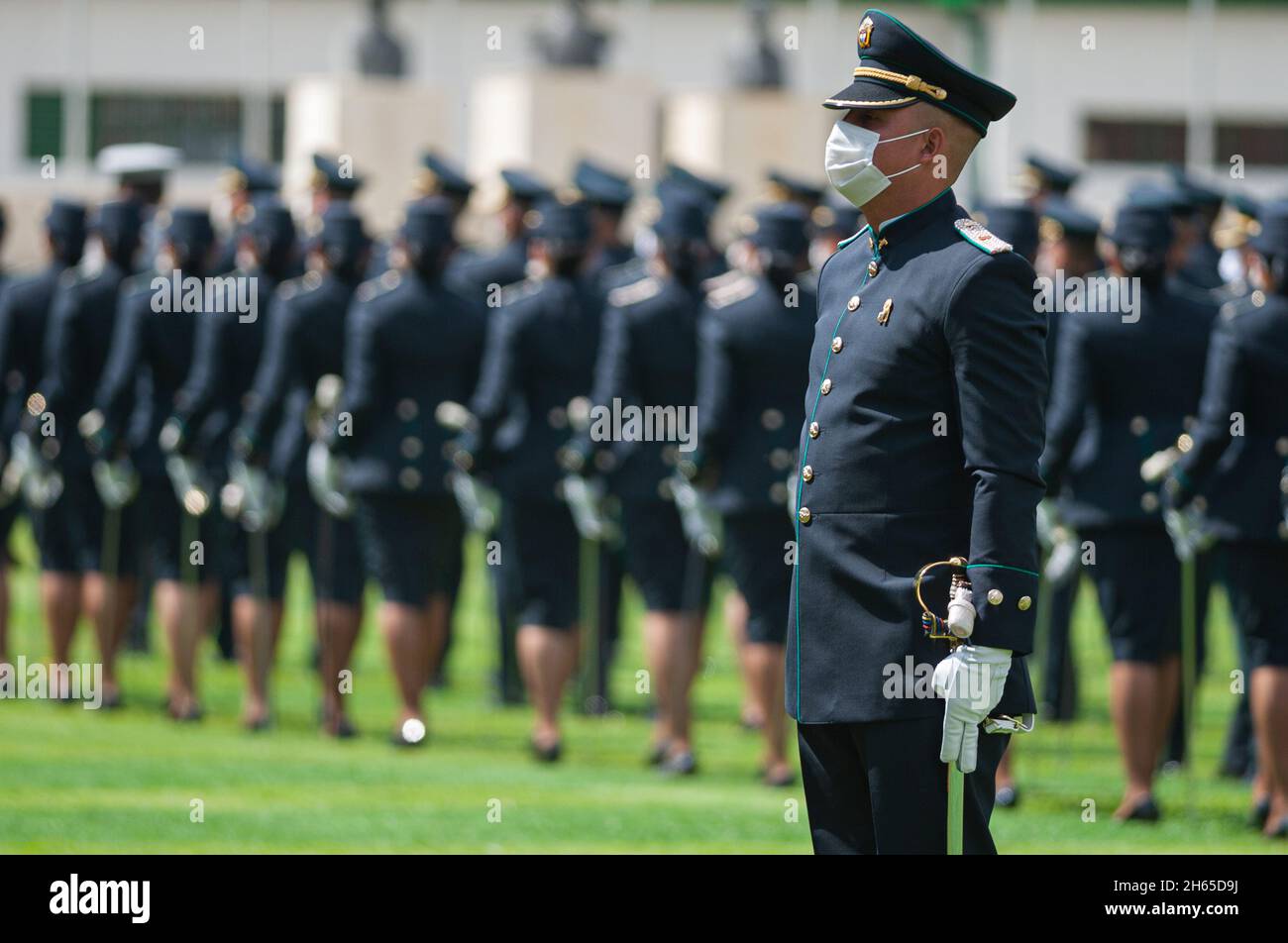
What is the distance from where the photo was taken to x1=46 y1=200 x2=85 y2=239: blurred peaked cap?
40.5 feet

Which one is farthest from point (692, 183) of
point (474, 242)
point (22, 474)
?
point (474, 242)

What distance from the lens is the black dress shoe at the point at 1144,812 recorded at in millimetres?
9305

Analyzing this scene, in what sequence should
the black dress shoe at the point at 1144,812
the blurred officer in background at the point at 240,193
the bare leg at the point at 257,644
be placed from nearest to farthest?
the black dress shoe at the point at 1144,812 → the bare leg at the point at 257,644 → the blurred officer in background at the point at 240,193

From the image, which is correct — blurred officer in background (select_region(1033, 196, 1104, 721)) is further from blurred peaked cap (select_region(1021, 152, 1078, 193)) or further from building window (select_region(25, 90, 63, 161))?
building window (select_region(25, 90, 63, 161))

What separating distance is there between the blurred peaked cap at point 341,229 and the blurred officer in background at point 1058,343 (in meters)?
3.19

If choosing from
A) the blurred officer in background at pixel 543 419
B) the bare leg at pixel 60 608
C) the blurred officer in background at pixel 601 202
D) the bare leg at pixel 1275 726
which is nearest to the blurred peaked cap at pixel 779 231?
the blurred officer in background at pixel 543 419

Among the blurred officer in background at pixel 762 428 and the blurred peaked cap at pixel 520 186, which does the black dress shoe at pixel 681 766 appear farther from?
the blurred peaked cap at pixel 520 186

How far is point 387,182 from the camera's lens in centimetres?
2308

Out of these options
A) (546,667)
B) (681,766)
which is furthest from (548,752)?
(681,766)

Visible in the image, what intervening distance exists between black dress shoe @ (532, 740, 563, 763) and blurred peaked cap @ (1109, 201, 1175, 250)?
3.26 metres
